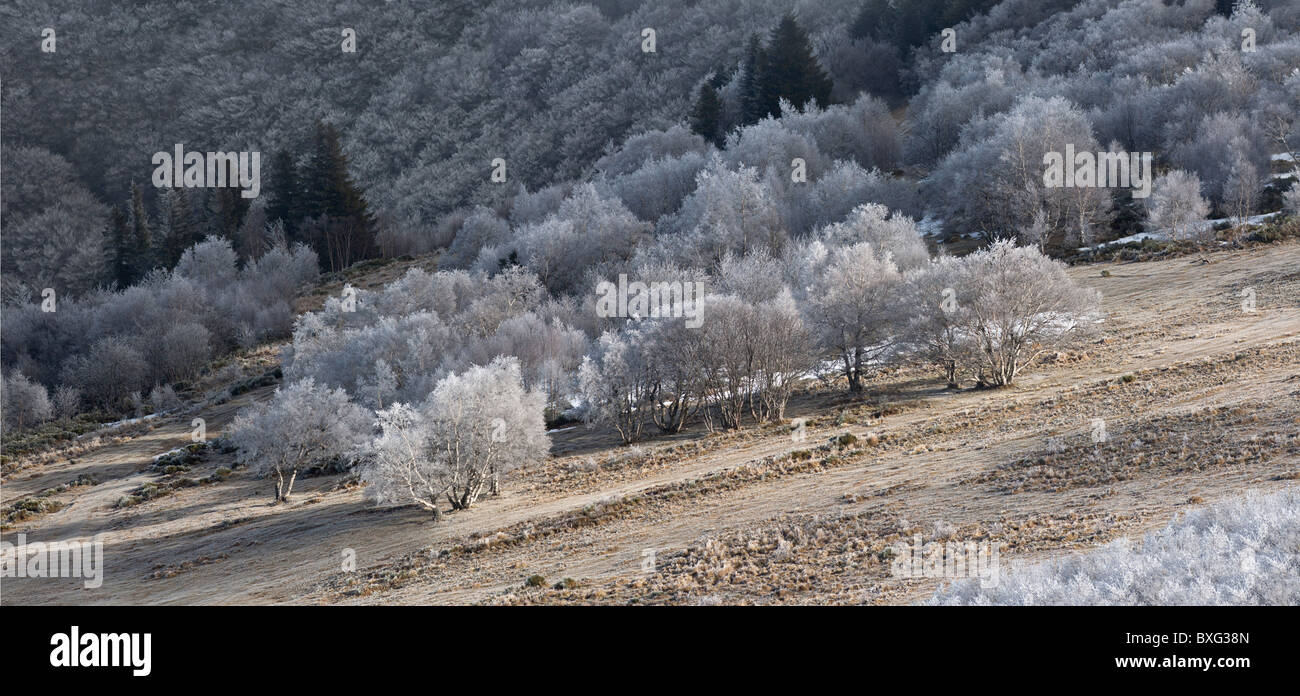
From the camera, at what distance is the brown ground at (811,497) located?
16.1 meters

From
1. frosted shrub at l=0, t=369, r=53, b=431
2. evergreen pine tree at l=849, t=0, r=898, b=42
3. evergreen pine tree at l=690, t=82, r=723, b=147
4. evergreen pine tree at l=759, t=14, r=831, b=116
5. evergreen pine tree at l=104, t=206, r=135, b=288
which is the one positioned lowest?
frosted shrub at l=0, t=369, r=53, b=431

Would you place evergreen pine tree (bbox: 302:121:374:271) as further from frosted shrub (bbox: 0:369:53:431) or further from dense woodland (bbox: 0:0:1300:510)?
frosted shrub (bbox: 0:369:53:431)

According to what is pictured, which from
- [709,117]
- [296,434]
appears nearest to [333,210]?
[709,117]

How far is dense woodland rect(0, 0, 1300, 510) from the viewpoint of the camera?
3484 centimetres

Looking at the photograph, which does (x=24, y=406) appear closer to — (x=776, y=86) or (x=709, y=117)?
(x=709, y=117)

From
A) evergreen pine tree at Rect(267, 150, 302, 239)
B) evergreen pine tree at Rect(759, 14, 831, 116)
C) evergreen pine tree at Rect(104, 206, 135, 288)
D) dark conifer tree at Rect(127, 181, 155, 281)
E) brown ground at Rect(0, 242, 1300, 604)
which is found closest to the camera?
brown ground at Rect(0, 242, 1300, 604)

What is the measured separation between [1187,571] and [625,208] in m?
58.3

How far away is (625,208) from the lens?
6594cm

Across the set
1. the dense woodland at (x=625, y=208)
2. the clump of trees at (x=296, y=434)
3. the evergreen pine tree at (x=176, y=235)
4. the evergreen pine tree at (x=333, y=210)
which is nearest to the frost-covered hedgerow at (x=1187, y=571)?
the dense woodland at (x=625, y=208)

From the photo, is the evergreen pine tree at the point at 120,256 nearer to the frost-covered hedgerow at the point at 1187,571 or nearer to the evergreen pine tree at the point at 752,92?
the evergreen pine tree at the point at 752,92

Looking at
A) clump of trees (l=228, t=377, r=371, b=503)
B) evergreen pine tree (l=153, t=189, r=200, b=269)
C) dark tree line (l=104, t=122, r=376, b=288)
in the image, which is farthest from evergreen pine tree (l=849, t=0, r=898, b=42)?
clump of trees (l=228, t=377, r=371, b=503)

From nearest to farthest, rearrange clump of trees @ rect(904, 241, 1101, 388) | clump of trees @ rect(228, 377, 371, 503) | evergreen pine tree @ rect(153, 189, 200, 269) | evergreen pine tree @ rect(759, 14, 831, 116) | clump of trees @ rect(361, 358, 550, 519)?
clump of trees @ rect(361, 358, 550, 519)
clump of trees @ rect(904, 241, 1101, 388)
clump of trees @ rect(228, 377, 371, 503)
evergreen pine tree @ rect(759, 14, 831, 116)
evergreen pine tree @ rect(153, 189, 200, 269)

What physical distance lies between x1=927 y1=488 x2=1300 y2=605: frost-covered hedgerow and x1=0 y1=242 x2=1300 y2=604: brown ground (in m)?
1.99

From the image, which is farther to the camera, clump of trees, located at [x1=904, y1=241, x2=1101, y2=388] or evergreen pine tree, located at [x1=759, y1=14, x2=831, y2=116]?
evergreen pine tree, located at [x1=759, y1=14, x2=831, y2=116]
